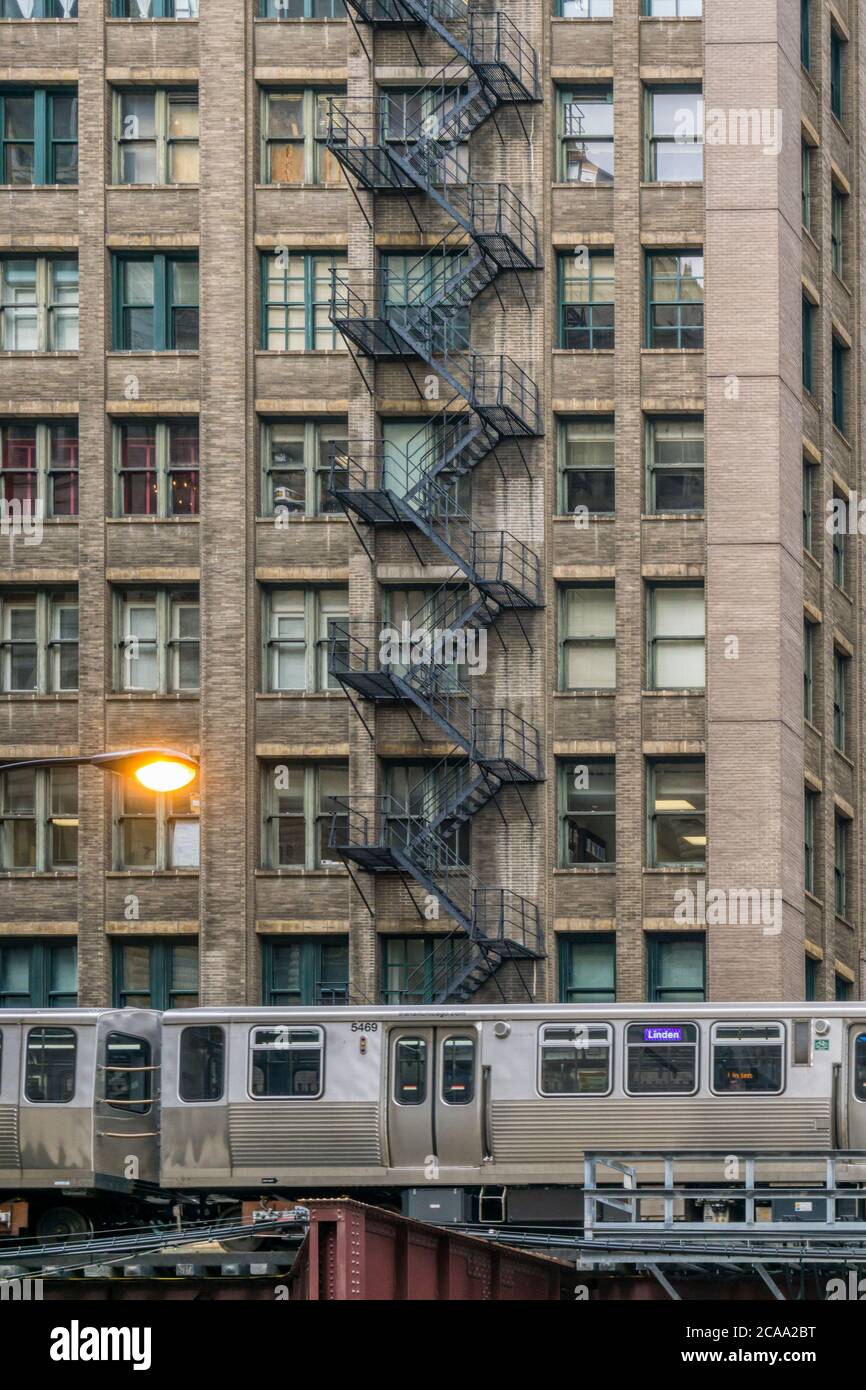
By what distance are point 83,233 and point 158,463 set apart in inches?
206

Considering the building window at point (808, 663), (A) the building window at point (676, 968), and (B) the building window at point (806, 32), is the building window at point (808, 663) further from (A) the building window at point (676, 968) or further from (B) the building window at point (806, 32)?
(B) the building window at point (806, 32)

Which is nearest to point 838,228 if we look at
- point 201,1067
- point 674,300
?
point 674,300

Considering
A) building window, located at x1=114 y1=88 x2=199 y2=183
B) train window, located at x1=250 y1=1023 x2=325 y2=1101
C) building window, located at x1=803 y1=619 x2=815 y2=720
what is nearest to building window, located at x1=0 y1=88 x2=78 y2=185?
building window, located at x1=114 y1=88 x2=199 y2=183

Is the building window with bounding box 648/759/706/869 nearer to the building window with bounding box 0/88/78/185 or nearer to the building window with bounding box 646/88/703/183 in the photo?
the building window with bounding box 646/88/703/183

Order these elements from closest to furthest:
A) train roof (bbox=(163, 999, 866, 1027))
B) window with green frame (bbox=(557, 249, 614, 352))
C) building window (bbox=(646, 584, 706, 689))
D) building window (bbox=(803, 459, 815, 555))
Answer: train roof (bbox=(163, 999, 866, 1027)) < building window (bbox=(646, 584, 706, 689)) < window with green frame (bbox=(557, 249, 614, 352)) < building window (bbox=(803, 459, 815, 555))

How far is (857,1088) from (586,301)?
70.7 ft

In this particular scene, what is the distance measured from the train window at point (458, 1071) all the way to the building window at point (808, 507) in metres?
20.0

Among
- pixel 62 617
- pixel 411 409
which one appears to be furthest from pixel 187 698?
pixel 411 409

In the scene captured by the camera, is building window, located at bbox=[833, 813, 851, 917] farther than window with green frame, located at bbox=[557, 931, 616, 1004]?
Yes

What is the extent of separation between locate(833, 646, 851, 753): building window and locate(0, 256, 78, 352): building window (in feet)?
60.9

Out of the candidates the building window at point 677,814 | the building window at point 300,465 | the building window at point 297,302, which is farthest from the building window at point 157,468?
the building window at point 677,814

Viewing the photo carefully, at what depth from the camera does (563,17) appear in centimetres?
5494

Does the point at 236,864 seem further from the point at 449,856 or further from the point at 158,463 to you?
the point at 158,463

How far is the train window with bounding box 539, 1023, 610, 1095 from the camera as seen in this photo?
38.8 m
